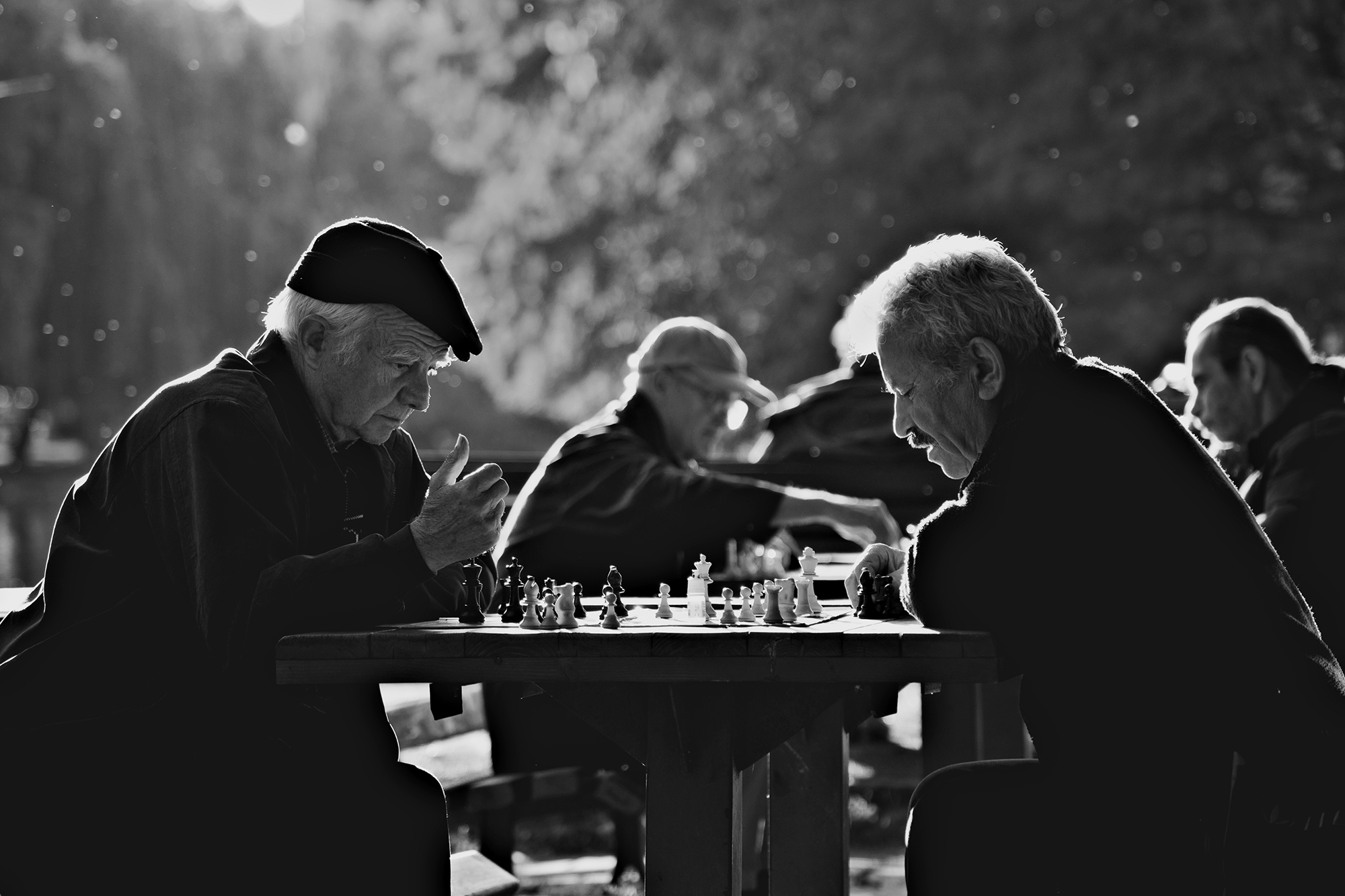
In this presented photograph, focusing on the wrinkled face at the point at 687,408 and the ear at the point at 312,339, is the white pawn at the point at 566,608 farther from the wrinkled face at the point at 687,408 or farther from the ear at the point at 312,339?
the wrinkled face at the point at 687,408

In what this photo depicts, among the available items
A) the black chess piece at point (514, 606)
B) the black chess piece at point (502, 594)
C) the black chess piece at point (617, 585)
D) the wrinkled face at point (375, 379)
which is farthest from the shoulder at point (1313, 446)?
the wrinkled face at point (375, 379)

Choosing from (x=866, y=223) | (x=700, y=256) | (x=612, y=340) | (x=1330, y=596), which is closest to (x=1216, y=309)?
(x=1330, y=596)

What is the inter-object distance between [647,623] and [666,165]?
451 inches

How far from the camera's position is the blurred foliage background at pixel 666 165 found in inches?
432

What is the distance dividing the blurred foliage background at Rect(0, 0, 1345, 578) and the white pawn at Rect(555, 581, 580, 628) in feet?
29.7

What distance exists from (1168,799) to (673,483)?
260 cm

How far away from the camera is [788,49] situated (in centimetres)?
1231

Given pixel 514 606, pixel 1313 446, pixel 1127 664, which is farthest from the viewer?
pixel 1313 446

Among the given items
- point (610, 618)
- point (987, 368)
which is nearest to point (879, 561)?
point (987, 368)

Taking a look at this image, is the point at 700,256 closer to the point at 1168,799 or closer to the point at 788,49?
the point at 788,49

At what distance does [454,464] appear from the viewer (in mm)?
2684

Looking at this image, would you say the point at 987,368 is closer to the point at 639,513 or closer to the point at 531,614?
the point at 531,614

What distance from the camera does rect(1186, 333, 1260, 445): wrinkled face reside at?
4.11m

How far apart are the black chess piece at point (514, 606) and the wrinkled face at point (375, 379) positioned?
40 cm
